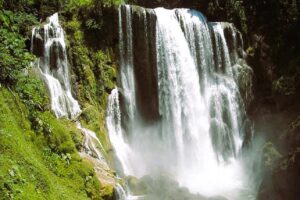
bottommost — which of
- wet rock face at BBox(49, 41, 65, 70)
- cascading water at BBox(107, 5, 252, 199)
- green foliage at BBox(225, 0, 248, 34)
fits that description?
cascading water at BBox(107, 5, 252, 199)

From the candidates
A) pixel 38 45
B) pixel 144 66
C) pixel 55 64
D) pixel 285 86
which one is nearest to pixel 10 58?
pixel 55 64

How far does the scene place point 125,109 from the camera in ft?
69.5

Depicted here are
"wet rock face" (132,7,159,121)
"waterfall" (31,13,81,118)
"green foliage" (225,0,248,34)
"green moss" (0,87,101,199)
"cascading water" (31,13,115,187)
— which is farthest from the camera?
"green foliage" (225,0,248,34)

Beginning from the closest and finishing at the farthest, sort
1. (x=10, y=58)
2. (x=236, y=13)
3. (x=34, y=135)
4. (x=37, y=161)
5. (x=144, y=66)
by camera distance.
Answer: (x=37, y=161)
(x=10, y=58)
(x=34, y=135)
(x=144, y=66)
(x=236, y=13)

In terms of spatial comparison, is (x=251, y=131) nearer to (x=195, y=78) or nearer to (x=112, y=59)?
(x=195, y=78)

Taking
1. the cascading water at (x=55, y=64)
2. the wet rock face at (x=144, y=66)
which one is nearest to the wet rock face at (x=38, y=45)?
the cascading water at (x=55, y=64)

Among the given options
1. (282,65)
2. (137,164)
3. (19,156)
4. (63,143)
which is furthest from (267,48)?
(19,156)

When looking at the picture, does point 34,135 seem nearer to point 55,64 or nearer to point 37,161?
point 37,161

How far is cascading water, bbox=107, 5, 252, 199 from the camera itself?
829 inches

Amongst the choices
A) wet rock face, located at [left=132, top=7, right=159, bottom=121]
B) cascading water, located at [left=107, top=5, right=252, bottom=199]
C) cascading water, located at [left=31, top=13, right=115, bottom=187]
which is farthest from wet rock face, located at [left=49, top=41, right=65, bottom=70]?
wet rock face, located at [left=132, top=7, right=159, bottom=121]

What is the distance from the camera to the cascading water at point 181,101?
21.1m

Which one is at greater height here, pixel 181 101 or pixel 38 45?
pixel 38 45

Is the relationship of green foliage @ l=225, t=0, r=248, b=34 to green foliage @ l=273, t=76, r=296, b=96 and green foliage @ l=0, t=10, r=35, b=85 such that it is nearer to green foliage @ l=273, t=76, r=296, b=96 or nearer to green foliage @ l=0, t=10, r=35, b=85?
green foliage @ l=273, t=76, r=296, b=96

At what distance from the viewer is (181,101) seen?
23.2 m
